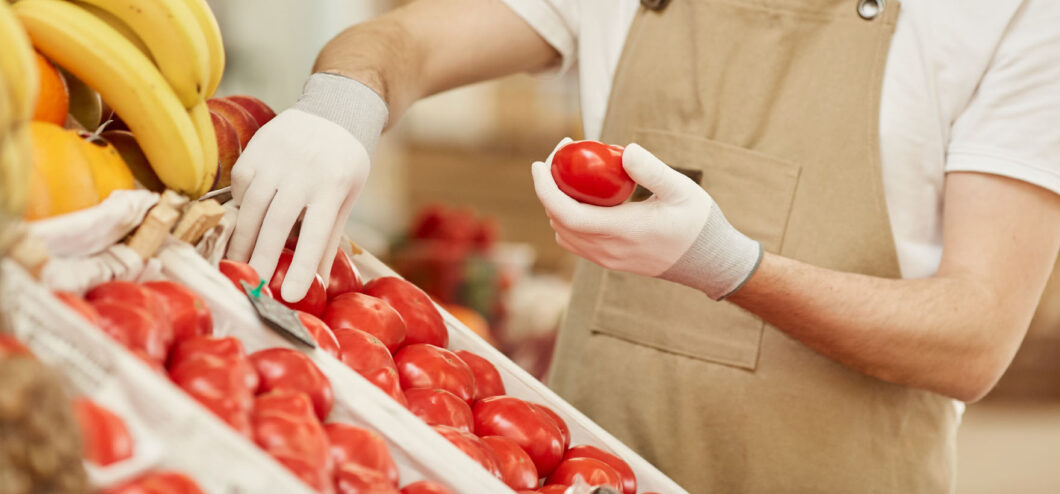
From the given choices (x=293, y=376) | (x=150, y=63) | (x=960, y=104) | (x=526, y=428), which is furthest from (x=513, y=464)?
(x=960, y=104)

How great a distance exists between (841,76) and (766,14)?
0.19m

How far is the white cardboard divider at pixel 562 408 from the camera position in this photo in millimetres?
1239

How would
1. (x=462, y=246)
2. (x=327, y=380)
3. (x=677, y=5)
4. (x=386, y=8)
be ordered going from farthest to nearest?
(x=386, y=8), (x=462, y=246), (x=677, y=5), (x=327, y=380)

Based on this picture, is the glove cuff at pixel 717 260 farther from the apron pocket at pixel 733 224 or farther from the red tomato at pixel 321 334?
Result: the red tomato at pixel 321 334

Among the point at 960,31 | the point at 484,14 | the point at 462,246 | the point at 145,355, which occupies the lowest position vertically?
the point at 462,246

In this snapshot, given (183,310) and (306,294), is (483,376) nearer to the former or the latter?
(306,294)

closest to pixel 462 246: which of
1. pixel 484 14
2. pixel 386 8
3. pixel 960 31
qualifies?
pixel 484 14

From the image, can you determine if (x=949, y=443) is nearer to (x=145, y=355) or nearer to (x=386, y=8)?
(x=145, y=355)

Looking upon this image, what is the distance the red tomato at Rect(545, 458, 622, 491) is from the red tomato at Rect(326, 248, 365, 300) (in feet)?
1.26

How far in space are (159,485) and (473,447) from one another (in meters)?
0.39

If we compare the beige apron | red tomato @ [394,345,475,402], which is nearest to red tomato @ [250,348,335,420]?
red tomato @ [394,345,475,402]

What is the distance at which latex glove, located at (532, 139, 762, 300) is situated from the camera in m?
1.35

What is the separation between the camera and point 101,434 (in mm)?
680

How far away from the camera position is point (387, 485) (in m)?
0.86
